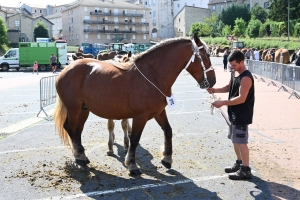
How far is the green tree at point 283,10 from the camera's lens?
2401 inches

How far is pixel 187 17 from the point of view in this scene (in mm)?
103188

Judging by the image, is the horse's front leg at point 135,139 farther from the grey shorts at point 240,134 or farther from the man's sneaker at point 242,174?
the man's sneaker at point 242,174

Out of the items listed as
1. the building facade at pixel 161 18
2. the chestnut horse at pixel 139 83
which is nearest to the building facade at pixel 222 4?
the building facade at pixel 161 18

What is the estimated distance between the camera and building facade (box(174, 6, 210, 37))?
4058 inches

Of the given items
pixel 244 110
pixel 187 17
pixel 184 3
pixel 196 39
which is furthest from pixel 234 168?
pixel 184 3

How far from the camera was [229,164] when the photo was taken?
6898 millimetres

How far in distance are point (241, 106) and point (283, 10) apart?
2446 inches

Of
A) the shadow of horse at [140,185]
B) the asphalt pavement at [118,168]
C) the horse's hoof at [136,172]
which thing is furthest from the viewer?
the horse's hoof at [136,172]

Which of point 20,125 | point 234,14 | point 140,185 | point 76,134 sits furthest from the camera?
point 234,14

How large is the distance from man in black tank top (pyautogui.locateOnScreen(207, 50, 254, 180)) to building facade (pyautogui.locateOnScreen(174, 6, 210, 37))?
95991mm

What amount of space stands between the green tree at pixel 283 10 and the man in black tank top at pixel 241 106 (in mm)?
59960

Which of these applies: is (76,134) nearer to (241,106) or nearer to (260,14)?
(241,106)

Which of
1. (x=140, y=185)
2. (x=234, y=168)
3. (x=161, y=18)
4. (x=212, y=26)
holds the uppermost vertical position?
(x=161, y=18)

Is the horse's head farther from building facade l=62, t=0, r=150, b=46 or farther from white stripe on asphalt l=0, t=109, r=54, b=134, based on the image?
building facade l=62, t=0, r=150, b=46
